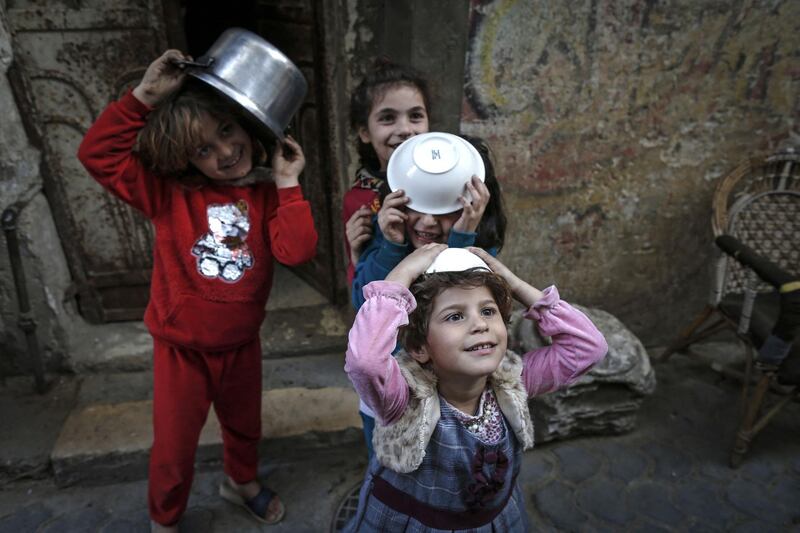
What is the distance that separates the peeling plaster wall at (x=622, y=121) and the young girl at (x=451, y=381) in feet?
5.10

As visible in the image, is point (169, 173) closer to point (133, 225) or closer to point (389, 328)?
point (389, 328)

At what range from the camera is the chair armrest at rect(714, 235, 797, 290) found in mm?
2546

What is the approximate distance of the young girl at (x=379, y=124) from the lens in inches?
67.2

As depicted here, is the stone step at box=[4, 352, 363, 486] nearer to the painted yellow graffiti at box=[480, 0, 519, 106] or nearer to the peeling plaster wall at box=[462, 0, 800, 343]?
the peeling plaster wall at box=[462, 0, 800, 343]

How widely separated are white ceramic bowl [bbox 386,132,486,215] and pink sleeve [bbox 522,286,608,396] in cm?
35

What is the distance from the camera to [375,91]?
1.81m

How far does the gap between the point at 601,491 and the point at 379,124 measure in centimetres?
196

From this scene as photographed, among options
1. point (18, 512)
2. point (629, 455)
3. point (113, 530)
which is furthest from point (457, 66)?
point (18, 512)

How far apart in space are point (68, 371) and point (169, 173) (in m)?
1.78

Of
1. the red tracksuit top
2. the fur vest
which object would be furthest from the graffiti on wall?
the fur vest

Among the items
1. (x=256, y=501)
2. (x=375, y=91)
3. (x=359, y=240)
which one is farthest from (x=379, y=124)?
(x=256, y=501)

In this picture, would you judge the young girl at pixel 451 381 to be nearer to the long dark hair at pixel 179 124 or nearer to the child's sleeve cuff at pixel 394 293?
the child's sleeve cuff at pixel 394 293

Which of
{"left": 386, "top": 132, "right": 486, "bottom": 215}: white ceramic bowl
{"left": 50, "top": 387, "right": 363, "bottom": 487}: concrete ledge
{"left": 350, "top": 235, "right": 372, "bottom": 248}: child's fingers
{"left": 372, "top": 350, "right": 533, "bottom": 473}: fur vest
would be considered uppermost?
{"left": 386, "top": 132, "right": 486, "bottom": 215}: white ceramic bowl

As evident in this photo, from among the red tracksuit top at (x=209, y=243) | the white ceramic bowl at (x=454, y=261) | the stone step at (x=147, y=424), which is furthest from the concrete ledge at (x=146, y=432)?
the white ceramic bowl at (x=454, y=261)
